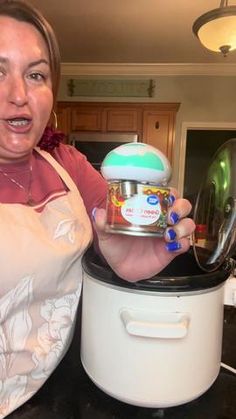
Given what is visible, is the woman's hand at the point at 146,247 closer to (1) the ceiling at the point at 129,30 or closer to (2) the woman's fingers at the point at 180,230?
(2) the woman's fingers at the point at 180,230

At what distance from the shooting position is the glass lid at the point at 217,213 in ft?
1.88

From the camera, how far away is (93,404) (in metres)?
0.51

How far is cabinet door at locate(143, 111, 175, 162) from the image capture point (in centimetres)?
343

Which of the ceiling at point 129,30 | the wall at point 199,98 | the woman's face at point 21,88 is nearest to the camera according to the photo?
the woman's face at point 21,88

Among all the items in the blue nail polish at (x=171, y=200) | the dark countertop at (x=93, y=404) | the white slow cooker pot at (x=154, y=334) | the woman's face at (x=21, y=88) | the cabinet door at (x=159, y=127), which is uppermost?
the cabinet door at (x=159, y=127)

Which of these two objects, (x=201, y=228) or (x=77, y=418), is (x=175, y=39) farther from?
(x=77, y=418)

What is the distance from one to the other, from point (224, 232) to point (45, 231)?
28 centimetres

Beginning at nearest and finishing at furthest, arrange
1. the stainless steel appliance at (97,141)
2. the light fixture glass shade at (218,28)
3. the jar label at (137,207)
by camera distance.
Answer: the jar label at (137,207)
the light fixture glass shade at (218,28)
the stainless steel appliance at (97,141)

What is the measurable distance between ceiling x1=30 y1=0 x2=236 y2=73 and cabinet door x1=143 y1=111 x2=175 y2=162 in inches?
19.2

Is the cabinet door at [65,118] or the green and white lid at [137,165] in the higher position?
the cabinet door at [65,118]

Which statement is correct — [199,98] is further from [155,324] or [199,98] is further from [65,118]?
[155,324]

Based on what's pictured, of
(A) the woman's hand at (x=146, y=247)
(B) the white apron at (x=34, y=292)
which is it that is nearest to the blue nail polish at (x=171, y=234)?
(A) the woman's hand at (x=146, y=247)

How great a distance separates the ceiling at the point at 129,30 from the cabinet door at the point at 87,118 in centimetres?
45

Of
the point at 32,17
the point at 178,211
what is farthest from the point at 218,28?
the point at 178,211
